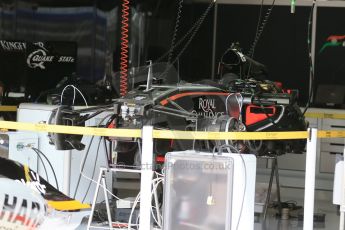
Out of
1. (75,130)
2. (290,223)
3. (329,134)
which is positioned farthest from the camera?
(290,223)

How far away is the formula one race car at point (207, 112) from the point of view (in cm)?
491

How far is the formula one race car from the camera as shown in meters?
4.91

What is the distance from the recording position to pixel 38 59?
8.58 metres

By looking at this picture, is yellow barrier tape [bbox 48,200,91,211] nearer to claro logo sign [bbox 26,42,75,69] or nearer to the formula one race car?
the formula one race car

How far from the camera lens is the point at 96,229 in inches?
198

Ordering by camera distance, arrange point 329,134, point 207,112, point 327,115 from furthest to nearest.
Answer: point 327,115 → point 207,112 → point 329,134

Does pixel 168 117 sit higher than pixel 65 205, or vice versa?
pixel 168 117

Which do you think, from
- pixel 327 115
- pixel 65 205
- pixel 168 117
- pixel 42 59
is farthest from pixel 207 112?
pixel 42 59

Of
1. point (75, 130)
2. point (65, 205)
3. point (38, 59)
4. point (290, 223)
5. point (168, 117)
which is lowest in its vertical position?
point (290, 223)

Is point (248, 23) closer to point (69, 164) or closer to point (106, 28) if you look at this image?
point (106, 28)

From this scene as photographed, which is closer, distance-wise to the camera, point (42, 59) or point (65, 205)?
point (65, 205)

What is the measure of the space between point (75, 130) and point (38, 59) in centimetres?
410

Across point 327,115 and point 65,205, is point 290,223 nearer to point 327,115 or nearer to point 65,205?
point 327,115

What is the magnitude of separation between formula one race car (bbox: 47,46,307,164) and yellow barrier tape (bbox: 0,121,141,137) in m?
0.23
